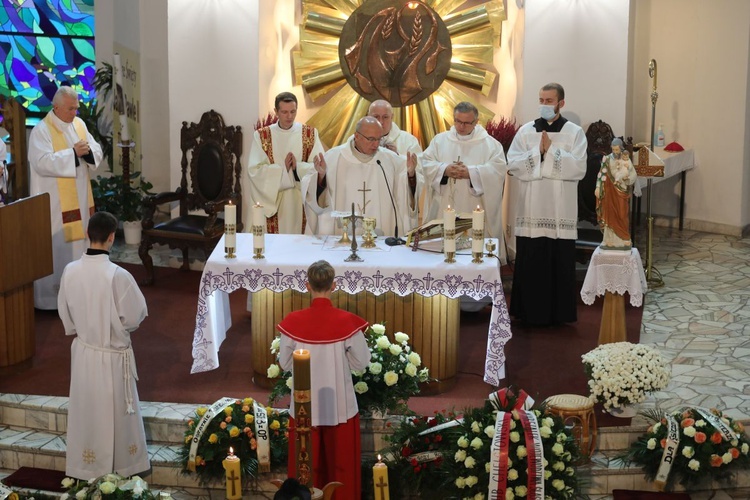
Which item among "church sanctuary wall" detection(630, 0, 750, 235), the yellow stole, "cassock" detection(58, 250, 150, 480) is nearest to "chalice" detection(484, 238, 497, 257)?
"cassock" detection(58, 250, 150, 480)

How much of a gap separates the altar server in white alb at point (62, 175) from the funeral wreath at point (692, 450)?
17.6ft

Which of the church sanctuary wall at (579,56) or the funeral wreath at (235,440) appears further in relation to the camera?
the church sanctuary wall at (579,56)

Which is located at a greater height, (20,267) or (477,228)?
(477,228)

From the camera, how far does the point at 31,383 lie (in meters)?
8.30

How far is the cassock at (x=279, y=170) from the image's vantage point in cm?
1010

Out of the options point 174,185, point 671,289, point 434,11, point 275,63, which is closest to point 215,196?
point 174,185

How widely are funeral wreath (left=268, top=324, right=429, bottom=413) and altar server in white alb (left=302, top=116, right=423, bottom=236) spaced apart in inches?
67.5

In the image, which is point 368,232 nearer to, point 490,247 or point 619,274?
point 490,247

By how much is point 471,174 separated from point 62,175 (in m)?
3.49

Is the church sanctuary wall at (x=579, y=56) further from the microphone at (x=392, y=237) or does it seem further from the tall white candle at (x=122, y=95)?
the tall white candle at (x=122, y=95)

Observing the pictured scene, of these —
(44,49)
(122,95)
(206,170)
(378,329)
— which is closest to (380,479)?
(378,329)

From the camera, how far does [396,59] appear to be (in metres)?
11.8

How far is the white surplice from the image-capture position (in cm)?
951

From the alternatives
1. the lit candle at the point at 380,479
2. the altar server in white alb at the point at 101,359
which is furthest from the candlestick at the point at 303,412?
the altar server in white alb at the point at 101,359
